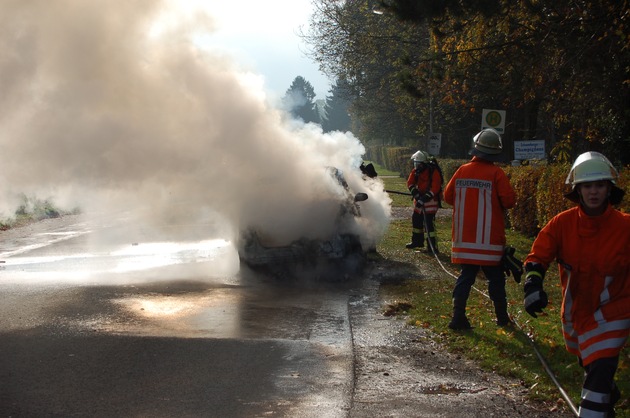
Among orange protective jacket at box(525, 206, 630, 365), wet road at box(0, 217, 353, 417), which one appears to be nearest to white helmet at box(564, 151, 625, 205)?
orange protective jacket at box(525, 206, 630, 365)

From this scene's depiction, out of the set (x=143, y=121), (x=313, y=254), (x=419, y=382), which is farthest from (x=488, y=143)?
(x=143, y=121)

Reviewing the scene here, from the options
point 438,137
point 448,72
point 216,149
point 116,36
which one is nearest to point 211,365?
point 216,149

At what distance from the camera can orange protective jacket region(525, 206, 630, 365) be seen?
15.8 feet

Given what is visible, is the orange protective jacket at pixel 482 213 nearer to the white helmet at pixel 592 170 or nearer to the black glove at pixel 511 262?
the black glove at pixel 511 262

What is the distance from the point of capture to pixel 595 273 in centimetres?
489

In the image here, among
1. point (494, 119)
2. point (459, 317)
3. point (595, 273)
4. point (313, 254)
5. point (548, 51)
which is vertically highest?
point (548, 51)

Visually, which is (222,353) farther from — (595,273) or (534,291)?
(595,273)

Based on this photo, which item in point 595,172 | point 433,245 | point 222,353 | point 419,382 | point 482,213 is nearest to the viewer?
point 595,172

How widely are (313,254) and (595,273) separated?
25.9 ft

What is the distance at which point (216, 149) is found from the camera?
44.4 feet

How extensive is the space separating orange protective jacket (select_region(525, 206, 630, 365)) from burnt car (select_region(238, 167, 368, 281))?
764 cm

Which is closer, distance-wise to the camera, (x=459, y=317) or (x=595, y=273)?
(x=595, y=273)

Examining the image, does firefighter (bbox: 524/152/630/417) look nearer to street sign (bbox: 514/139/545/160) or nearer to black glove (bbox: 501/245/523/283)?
black glove (bbox: 501/245/523/283)

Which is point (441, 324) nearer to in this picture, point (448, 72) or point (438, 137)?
point (448, 72)
